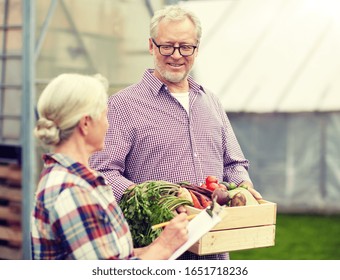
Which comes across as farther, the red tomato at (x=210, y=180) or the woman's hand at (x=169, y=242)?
the red tomato at (x=210, y=180)

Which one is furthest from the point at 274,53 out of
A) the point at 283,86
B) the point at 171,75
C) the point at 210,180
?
the point at 210,180

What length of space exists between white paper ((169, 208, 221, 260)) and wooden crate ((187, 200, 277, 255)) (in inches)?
10.0

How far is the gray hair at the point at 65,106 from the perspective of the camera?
2.00 metres

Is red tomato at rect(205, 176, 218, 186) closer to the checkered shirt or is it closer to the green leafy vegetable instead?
the green leafy vegetable

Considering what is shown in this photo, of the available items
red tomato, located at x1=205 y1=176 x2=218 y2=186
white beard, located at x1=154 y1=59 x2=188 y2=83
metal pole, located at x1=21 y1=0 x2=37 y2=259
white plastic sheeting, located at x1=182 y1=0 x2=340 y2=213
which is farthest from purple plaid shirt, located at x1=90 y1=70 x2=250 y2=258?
white plastic sheeting, located at x1=182 y1=0 x2=340 y2=213

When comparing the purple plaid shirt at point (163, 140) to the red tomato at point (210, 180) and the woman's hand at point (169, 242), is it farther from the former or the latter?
the woman's hand at point (169, 242)

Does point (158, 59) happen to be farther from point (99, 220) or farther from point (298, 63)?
point (298, 63)

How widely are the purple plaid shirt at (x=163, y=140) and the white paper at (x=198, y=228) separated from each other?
0.57 meters

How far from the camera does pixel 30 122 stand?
18.0 ft

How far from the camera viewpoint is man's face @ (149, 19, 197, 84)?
9.12 ft

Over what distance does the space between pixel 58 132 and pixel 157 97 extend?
0.96 m

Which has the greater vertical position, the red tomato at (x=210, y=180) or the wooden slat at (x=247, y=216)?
the red tomato at (x=210, y=180)

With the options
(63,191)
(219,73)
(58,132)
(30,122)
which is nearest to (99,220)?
(63,191)

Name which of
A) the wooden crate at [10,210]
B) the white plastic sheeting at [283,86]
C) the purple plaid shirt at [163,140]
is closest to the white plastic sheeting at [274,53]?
the white plastic sheeting at [283,86]
